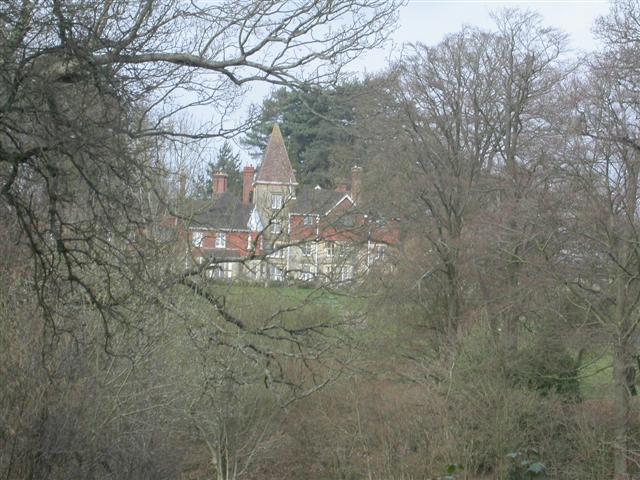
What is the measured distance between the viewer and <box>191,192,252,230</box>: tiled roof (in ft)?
56.2

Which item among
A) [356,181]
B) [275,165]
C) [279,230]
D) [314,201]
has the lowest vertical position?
[279,230]

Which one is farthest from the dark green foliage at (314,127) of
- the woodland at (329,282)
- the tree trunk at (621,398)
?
the tree trunk at (621,398)

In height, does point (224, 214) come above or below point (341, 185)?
below

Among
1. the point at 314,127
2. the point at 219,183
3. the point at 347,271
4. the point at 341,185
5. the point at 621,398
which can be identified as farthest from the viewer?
the point at 341,185

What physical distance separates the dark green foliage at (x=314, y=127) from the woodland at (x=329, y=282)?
0.08 m

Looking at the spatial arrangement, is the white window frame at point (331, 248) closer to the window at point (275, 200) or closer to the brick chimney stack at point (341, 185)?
the window at point (275, 200)

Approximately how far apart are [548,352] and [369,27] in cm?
1439

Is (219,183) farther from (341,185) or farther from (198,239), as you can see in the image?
(198,239)

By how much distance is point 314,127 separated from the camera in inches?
1019

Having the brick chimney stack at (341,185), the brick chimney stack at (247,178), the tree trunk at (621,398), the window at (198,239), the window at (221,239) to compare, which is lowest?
the tree trunk at (621,398)

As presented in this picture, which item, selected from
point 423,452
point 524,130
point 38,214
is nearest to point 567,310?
point 423,452

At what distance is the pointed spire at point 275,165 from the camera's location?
22.8 m

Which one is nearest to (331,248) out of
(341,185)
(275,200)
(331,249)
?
(331,249)

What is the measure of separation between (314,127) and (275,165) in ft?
6.06
